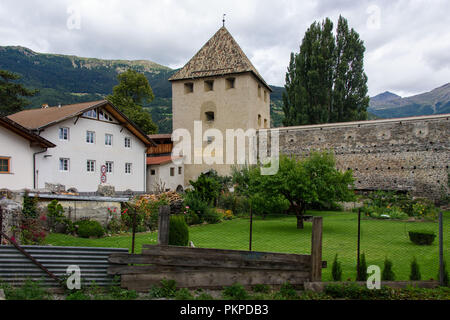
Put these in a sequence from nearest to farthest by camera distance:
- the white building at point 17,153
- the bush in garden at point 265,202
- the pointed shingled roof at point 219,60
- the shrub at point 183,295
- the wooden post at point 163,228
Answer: the shrub at point 183,295
the wooden post at point 163,228
the bush in garden at point 265,202
the white building at point 17,153
the pointed shingled roof at point 219,60

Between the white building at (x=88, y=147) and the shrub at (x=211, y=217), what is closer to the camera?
the shrub at (x=211, y=217)

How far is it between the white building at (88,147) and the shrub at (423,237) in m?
20.1

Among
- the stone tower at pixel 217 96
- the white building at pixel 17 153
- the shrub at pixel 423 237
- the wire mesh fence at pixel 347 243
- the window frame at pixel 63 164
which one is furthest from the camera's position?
the stone tower at pixel 217 96

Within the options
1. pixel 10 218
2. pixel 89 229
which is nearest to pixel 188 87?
pixel 89 229

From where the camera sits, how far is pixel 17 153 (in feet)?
67.1

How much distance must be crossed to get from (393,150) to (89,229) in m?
21.2

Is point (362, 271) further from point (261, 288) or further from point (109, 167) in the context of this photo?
point (109, 167)

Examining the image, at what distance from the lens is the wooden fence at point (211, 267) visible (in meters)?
6.39

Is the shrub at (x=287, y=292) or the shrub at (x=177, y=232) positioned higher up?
the shrub at (x=177, y=232)

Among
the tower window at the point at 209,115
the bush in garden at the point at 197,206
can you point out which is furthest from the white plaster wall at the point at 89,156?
the bush in garden at the point at 197,206

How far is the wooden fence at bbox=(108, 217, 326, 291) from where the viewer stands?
639 cm

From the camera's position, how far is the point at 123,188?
28.5 metres

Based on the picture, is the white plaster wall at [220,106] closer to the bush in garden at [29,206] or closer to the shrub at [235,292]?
the bush in garden at [29,206]

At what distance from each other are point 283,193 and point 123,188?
54.6 ft
